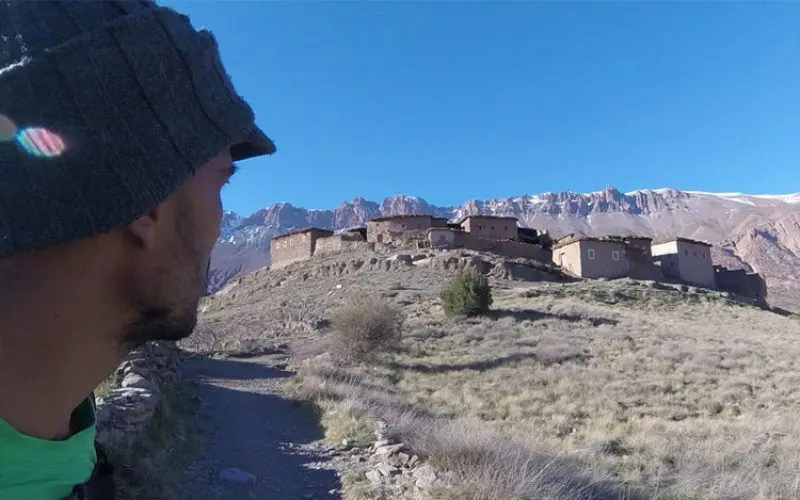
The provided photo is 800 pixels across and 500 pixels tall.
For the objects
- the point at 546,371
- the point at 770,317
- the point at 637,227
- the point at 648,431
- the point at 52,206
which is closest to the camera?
the point at 52,206

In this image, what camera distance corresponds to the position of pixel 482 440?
6.47m

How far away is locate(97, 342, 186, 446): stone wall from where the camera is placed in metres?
5.94

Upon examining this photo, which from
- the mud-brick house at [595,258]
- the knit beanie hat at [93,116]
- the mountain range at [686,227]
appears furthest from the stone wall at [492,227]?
the mountain range at [686,227]

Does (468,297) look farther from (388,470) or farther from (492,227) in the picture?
(492,227)

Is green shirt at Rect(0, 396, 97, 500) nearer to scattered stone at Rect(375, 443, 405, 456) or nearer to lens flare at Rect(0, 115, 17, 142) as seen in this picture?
lens flare at Rect(0, 115, 17, 142)

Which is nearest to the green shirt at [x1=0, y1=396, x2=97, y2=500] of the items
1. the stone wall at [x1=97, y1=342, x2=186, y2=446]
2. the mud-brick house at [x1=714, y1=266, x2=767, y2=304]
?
the stone wall at [x1=97, y1=342, x2=186, y2=446]

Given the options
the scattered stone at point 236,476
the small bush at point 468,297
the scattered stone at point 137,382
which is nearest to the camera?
the scattered stone at point 236,476

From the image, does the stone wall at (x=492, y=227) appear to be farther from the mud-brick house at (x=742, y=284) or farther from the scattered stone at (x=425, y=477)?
the scattered stone at (x=425, y=477)

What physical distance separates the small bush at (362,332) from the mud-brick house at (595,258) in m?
24.0

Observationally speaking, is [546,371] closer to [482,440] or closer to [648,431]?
[648,431]

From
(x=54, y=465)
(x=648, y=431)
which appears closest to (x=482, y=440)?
(x=648, y=431)

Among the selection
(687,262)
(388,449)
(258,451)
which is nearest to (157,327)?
(388,449)

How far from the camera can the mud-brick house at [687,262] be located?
147ft

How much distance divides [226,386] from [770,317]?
30.4m
